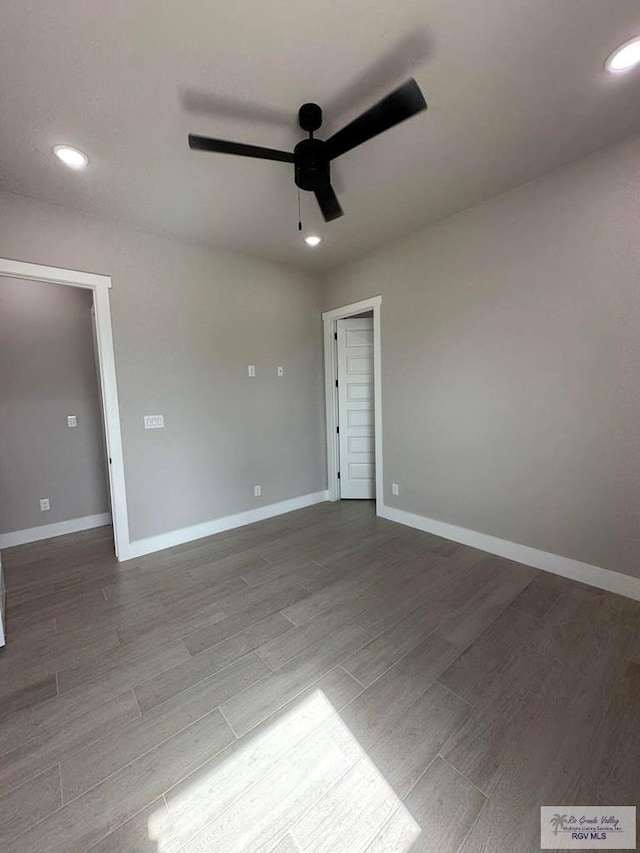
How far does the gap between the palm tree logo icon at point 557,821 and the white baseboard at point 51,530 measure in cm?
429

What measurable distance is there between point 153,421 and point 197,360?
2.34 feet

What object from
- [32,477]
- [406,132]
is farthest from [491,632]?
[32,477]

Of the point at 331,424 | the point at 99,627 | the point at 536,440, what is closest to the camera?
the point at 99,627

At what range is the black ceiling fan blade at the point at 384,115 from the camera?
52.7 inches

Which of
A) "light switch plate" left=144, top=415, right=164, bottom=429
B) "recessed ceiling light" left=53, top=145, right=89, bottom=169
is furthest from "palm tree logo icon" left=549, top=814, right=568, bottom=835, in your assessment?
"recessed ceiling light" left=53, top=145, right=89, bottom=169

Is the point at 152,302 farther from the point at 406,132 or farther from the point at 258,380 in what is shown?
the point at 406,132

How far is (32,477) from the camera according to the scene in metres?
3.50

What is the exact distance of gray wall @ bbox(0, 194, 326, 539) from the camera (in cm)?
284

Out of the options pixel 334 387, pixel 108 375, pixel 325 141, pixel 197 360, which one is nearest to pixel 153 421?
pixel 108 375

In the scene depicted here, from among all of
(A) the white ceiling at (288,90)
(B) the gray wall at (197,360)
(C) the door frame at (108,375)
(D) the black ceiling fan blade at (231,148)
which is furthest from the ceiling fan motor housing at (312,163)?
(C) the door frame at (108,375)

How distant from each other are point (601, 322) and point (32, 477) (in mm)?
5074

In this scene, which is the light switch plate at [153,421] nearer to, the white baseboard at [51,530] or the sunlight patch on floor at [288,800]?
the white baseboard at [51,530]

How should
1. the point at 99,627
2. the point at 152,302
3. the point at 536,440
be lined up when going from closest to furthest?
1. the point at 99,627
2. the point at 536,440
3. the point at 152,302

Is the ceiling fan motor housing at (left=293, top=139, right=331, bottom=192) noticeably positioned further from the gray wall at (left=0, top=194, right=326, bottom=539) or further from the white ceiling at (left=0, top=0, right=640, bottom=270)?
the gray wall at (left=0, top=194, right=326, bottom=539)
